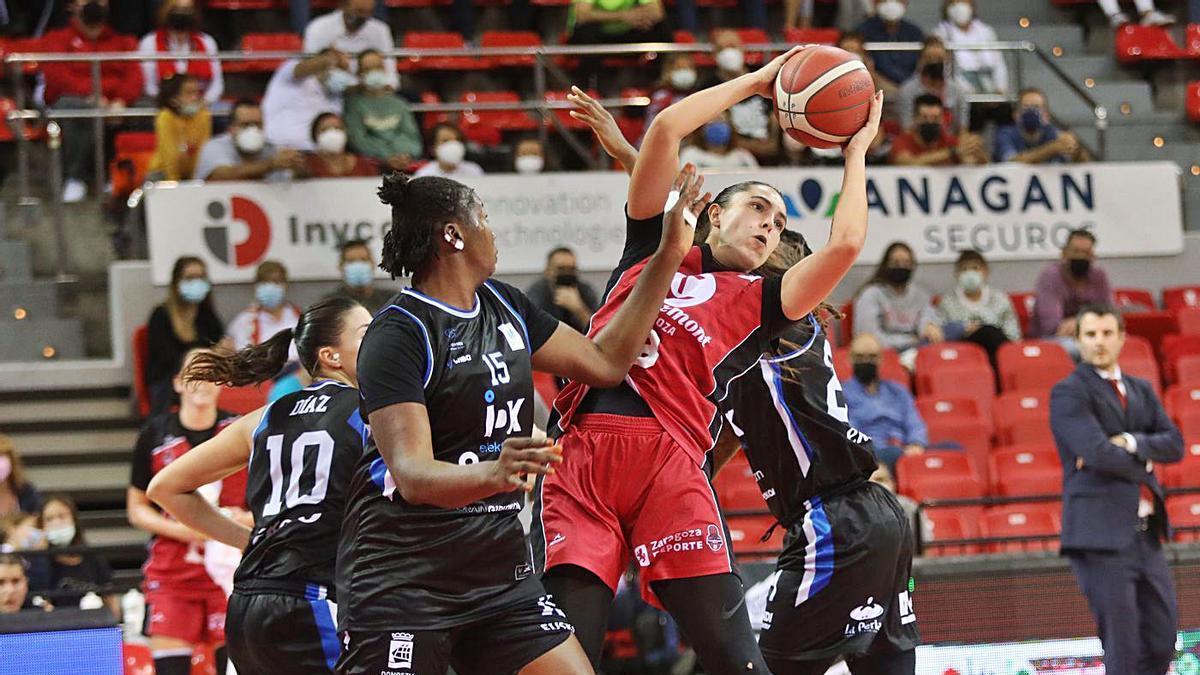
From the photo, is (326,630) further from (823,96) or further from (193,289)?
(193,289)

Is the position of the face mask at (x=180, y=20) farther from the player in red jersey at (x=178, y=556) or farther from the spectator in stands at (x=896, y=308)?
the player in red jersey at (x=178, y=556)

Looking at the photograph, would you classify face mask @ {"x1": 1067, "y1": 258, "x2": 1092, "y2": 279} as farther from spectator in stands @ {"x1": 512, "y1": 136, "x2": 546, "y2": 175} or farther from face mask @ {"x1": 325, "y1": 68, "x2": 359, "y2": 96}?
face mask @ {"x1": 325, "y1": 68, "x2": 359, "y2": 96}

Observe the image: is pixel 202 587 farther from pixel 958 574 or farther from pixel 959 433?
pixel 959 433

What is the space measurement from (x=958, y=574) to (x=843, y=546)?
321 centimetres

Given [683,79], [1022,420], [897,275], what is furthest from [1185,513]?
[683,79]

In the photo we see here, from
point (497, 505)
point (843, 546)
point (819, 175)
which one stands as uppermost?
point (819, 175)

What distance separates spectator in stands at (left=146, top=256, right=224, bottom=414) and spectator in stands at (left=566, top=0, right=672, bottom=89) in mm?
3877

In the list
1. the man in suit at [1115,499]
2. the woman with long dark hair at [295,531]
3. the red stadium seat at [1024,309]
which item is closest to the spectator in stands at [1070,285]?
the red stadium seat at [1024,309]

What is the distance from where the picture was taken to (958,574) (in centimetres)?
832

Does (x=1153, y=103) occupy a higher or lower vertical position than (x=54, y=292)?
higher

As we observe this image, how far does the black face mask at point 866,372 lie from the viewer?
10.3 meters

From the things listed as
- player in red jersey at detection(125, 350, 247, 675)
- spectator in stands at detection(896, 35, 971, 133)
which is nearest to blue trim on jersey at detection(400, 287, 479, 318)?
player in red jersey at detection(125, 350, 247, 675)

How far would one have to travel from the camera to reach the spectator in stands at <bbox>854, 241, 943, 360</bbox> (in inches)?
468

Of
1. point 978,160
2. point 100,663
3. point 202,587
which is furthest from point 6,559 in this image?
point 978,160
